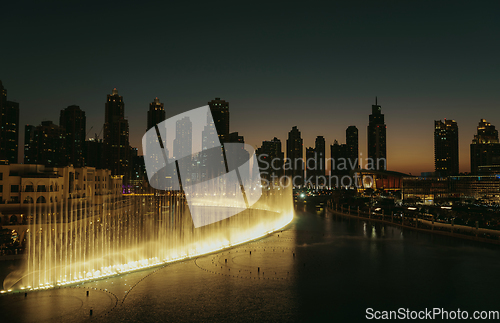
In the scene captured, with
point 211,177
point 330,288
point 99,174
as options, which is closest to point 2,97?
point 211,177

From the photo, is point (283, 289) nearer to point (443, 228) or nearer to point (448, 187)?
point (443, 228)

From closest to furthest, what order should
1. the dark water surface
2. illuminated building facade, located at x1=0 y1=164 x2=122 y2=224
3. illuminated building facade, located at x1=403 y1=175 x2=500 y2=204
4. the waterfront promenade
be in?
the dark water surface < the waterfront promenade < illuminated building facade, located at x1=0 y1=164 x2=122 y2=224 < illuminated building facade, located at x1=403 y1=175 x2=500 y2=204

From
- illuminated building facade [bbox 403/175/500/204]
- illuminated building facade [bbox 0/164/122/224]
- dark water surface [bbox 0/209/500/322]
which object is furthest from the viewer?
illuminated building facade [bbox 403/175/500/204]

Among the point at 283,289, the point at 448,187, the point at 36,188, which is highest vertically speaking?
the point at 36,188

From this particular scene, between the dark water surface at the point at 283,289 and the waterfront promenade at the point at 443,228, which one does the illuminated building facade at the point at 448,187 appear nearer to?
the waterfront promenade at the point at 443,228

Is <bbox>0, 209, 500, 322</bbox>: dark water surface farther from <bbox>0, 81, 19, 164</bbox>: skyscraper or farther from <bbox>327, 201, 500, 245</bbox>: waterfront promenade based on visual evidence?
<bbox>0, 81, 19, 164</bbox>: skyscraper

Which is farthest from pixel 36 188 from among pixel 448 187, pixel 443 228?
pixel 448 187

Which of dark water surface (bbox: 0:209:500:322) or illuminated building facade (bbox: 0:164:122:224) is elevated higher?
illuminated building facade (bbox: 0:164:122:224)

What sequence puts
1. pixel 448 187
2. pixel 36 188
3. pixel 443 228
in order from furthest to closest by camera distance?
pixel 448 187
pixel 36 188
pixel 443 228

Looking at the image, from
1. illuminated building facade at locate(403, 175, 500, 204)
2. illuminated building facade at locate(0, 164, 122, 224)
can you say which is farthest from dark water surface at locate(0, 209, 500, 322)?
illuminated building facade at locate(403, 175, 500, 204)
